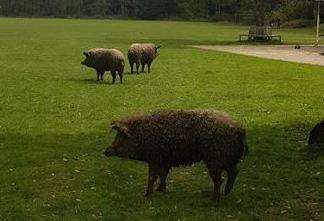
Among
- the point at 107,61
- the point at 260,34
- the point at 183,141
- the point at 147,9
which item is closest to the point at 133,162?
the point at 183,141

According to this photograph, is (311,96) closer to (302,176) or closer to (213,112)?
(302,176)

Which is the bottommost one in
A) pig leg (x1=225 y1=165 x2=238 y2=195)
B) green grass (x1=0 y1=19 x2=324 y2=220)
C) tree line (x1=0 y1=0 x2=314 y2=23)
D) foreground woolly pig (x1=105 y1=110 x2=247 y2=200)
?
green grass (x1=0 y1=19 x2=324 y2=220)

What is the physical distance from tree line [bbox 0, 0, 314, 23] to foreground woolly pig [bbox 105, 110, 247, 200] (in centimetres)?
8988

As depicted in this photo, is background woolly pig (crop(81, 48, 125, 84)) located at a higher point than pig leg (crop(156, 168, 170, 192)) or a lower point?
higher

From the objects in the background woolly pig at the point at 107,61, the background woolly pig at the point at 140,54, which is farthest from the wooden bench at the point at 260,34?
the background woolly pig at the point at 107,61

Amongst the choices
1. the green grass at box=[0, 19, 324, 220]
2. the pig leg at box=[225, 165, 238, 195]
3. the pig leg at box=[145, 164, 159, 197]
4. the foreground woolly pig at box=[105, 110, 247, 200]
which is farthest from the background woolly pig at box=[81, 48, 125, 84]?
the pig leg at box=[225, 165, 238, 195]

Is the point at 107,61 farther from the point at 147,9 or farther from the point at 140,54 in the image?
the point at 147,9

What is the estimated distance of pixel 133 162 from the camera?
1127cm

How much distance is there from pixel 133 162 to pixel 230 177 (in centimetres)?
271

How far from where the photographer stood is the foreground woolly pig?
8664 millimetres

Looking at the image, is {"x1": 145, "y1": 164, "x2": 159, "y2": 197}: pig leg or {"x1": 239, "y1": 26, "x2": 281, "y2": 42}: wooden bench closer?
{"x1": 145, "y1": 164, "x2": 159, "y2": 197}: pig leg

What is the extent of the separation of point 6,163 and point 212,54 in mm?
28682

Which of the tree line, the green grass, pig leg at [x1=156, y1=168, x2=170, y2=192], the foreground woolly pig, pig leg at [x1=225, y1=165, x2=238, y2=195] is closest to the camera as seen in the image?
the foreground woolly pig

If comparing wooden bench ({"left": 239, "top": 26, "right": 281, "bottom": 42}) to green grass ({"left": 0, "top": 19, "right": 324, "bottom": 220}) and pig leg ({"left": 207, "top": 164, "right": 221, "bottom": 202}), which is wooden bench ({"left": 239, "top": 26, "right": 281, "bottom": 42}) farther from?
pig leg ({"left": 207, "top": 164, "right": 221, "bottom": 202})
